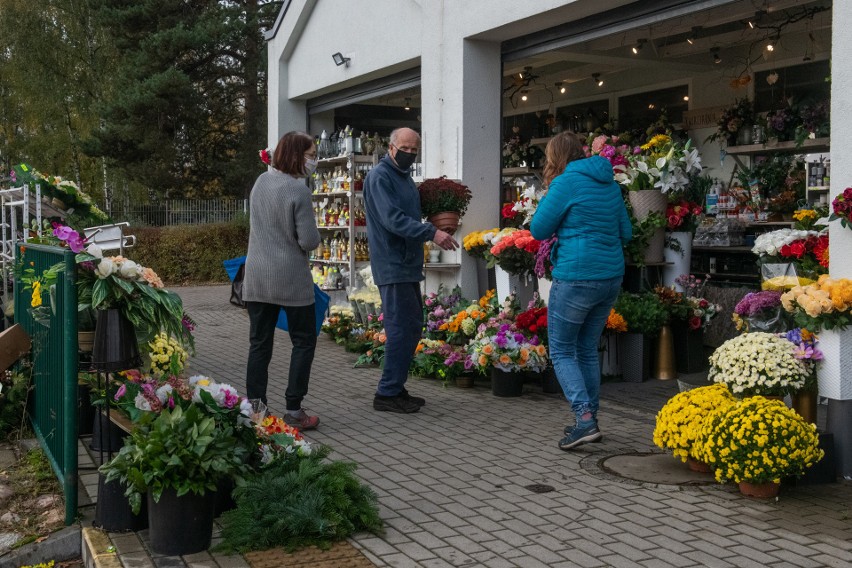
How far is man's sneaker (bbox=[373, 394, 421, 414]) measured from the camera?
7.23 m

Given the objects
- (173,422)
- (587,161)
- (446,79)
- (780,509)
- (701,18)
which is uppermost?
(701,18)

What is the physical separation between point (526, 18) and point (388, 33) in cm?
316

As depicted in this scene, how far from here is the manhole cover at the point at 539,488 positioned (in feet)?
17.0

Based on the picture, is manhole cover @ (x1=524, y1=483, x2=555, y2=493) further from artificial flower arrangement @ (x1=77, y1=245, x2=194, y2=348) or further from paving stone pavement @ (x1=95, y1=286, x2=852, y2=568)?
artificial flower arrangement @ (x1=77, y1=245, x2=194, y2=348)

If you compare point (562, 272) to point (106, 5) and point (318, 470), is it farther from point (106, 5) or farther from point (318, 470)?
point (106, 5)

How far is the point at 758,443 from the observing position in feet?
15.8

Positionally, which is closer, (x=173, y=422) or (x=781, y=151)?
(x=173, y=422)

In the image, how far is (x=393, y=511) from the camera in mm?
4852

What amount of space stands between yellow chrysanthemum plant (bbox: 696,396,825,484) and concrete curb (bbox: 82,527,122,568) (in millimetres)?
2967

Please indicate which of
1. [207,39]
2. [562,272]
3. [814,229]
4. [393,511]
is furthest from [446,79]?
[207,39]

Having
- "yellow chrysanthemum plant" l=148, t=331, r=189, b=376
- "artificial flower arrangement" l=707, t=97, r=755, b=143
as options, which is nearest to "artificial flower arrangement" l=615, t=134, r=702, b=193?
"artificial flower arrangement" l=707, t=97, r=755, b=143

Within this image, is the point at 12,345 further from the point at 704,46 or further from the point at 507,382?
the point at 704,46

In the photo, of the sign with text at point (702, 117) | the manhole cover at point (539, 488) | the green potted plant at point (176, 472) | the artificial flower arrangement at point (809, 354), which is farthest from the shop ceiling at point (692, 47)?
the green potted plant at point (176, 472)

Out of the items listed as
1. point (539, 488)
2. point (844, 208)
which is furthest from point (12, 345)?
point (844, 208)
